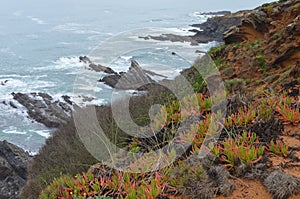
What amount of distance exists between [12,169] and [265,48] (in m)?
13.6

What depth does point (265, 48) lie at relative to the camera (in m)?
14.2

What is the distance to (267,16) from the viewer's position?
1684cm

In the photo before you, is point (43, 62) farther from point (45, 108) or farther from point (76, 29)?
point (76, 29)

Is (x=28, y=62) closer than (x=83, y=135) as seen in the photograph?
No

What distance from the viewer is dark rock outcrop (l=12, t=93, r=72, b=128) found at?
26.9 m

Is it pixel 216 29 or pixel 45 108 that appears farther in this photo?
pixel 216 29

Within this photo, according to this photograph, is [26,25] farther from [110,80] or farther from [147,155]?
[147,155]

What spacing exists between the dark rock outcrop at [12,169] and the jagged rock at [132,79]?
723 centimetres

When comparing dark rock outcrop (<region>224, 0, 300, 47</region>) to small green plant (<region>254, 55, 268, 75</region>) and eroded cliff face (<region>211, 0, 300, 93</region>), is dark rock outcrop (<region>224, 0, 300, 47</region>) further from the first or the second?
small green plant (<region>254, 55, 268, 75</region>)

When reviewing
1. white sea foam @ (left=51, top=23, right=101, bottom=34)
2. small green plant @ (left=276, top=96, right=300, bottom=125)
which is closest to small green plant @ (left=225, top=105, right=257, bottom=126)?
small green plant @ (left=276, top=96, right=300, bottom=125)

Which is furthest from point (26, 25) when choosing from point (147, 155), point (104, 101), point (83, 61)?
point (147, 155)

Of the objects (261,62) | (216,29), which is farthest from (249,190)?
(216,29)

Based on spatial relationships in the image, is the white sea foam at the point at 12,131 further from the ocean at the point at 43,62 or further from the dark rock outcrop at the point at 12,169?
the dark rock outcrop at the point at 12,169

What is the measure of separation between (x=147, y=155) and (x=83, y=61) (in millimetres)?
38220
